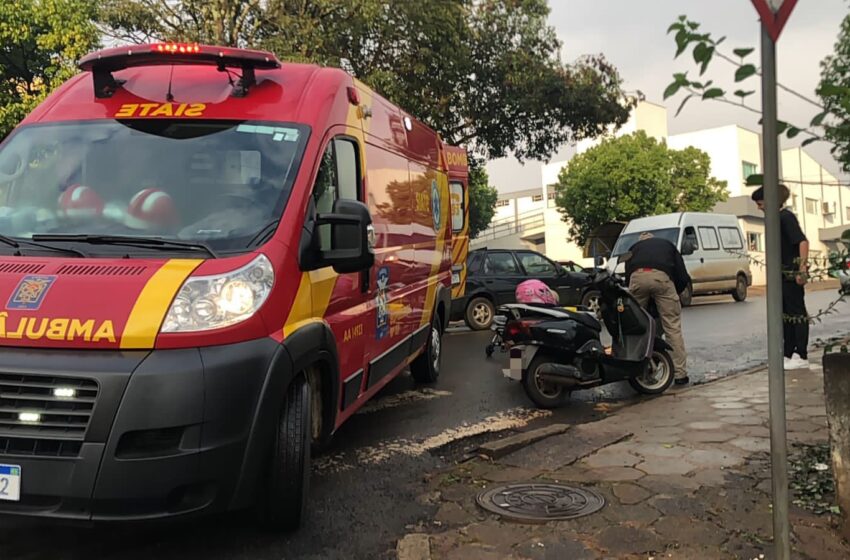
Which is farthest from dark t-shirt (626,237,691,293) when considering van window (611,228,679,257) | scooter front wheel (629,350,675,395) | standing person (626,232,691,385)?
van window (611,228,679,257)

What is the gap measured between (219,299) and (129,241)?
0.65 m

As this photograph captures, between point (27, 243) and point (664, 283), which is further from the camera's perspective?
point (664, 283)

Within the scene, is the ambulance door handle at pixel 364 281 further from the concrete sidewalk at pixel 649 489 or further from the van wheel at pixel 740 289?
the van wheel at pixel 740 289

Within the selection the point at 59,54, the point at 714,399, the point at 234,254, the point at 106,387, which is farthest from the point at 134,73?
the point at 59,54

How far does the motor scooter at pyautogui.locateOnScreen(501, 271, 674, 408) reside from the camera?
20.2 feet

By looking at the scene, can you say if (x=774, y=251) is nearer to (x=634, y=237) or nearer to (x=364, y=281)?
(x=364, y=281)

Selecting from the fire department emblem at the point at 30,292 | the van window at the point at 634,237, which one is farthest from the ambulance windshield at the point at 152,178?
the van window at the point at 634,237

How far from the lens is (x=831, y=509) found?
3461 mm

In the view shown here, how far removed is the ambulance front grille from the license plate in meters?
0.07

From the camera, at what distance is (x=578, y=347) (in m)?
6.20

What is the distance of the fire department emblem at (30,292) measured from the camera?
9.32 feet

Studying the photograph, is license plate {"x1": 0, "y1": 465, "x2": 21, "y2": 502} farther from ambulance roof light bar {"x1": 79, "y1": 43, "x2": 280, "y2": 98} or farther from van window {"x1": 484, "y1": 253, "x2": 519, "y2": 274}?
van window {"x1": 484, "y1": 253, "x2": 519, "y2": 274}

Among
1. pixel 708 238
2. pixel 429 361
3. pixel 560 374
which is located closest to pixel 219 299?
pixel 560 374

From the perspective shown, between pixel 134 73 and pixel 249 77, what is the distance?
72 cm
